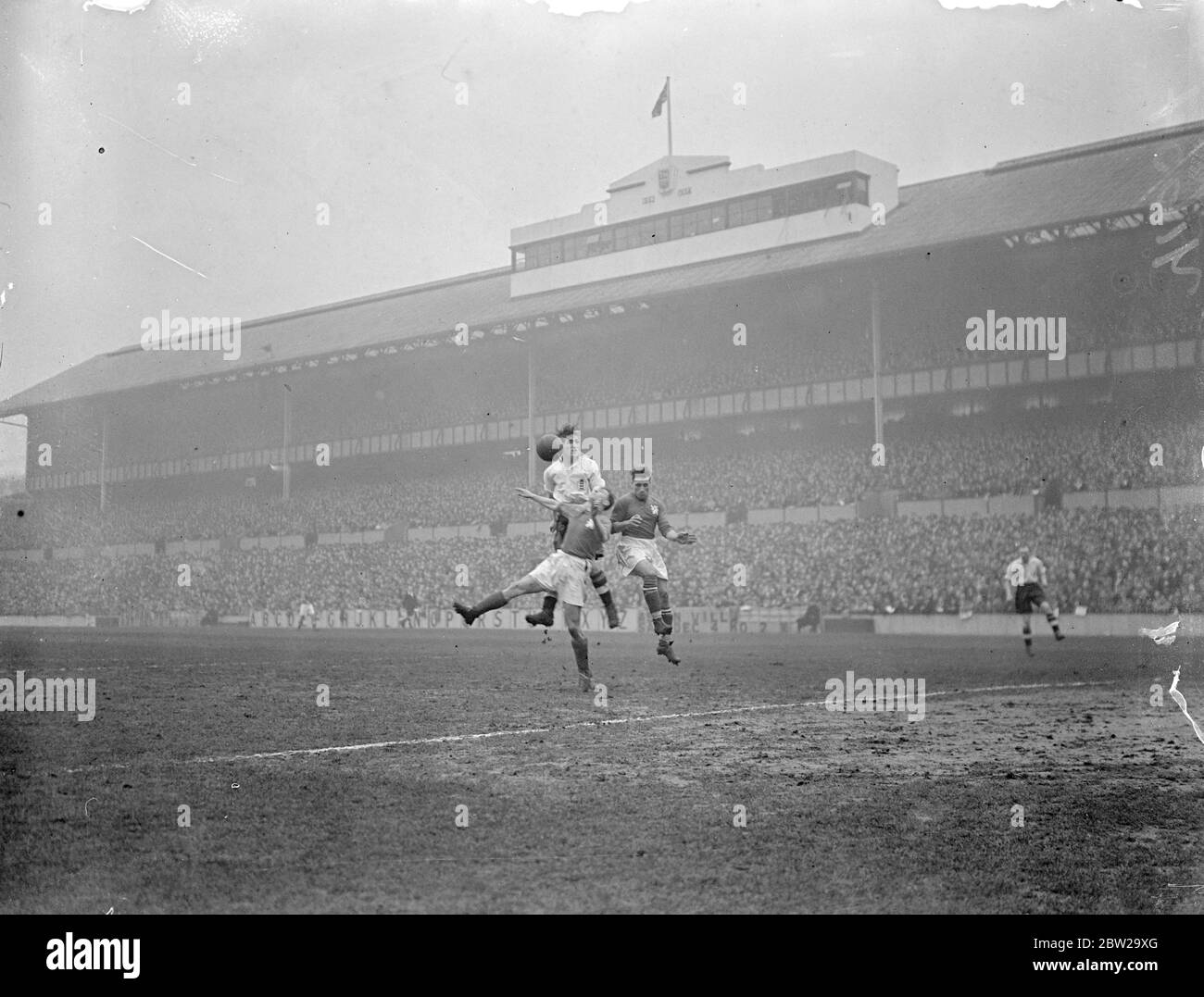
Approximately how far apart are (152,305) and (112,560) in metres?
32.3

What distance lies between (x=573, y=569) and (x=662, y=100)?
68.2 ft

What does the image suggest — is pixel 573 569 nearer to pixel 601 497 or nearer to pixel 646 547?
pixel 601 497

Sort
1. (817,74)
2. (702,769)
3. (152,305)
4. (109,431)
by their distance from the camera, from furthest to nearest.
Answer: (109,431) < (817,74) < (152,305) < (702,769)

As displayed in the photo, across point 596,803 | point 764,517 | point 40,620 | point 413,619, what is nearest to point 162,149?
point 596,803

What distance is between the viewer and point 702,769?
7.05 metres

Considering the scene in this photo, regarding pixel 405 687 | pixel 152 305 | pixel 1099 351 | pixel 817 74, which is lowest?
pixel 405 687

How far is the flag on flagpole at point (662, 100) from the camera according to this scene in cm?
2690

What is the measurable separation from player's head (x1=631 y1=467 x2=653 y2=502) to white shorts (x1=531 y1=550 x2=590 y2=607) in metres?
1.48

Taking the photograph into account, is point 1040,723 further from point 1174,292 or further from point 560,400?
point 560,400

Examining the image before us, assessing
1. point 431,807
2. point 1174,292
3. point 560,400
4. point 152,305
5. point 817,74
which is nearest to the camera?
point 431,807

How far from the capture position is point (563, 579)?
1111 centimetres

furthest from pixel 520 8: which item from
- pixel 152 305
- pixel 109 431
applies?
pixel 109 431

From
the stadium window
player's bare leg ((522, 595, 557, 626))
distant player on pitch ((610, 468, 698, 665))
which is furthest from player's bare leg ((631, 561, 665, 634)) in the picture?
the stadium window

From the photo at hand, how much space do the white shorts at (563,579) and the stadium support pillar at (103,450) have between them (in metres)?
37.7
